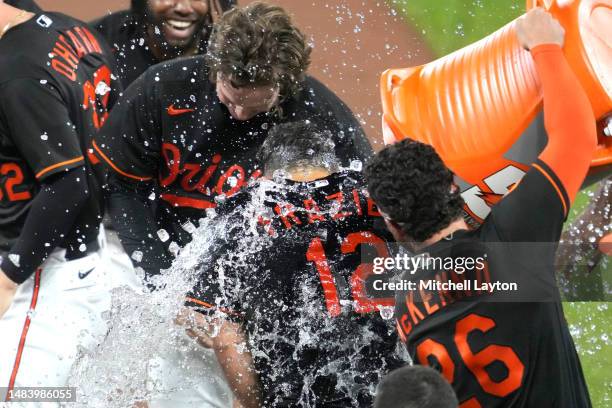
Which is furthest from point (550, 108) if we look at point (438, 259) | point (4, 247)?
point (4, 247)

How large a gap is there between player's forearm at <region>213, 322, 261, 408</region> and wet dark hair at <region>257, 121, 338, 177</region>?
0.52m

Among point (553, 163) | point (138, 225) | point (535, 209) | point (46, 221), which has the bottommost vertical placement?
point (46, 221)

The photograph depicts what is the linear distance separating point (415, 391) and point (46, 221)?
5.46 ft

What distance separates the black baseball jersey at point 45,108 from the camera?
301cm

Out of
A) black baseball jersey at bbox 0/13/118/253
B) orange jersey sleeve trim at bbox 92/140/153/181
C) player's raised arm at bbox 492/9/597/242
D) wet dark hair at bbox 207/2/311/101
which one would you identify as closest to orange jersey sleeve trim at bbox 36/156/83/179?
black baseball jersey at bbox 0/13/118/253

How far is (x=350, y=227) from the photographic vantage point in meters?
2.67

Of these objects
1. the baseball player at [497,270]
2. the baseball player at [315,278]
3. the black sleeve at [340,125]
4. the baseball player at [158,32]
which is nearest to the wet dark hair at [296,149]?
the baseball player at [315,278]

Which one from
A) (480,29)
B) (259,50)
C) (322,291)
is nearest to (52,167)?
(259,50)

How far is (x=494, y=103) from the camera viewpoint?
2.65 meters

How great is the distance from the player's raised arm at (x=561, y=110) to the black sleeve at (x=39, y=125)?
1497 millimetres

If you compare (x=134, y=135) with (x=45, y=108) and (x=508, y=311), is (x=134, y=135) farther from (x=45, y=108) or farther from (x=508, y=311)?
(x=508, y=311)

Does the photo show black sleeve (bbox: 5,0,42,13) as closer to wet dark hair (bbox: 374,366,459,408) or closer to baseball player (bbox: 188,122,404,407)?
baseball player (bbox: 188,122,404,407)

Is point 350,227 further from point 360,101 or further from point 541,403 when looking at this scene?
point 360,101

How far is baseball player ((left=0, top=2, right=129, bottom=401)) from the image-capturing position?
303 cm
